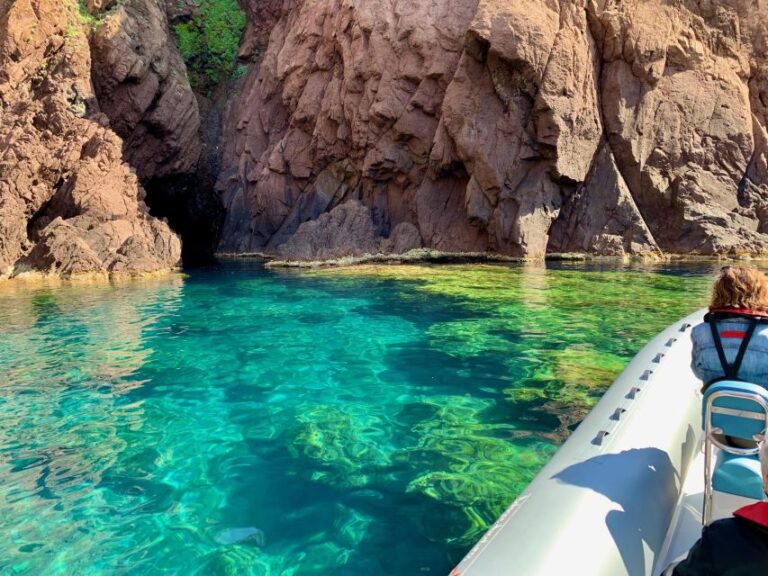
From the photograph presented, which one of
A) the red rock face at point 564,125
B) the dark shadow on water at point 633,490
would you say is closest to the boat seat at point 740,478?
the dark shadow on water at point 633,490

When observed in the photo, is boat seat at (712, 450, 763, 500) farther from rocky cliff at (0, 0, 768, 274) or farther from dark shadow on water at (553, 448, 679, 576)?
rocky cliff at (0, 0, 768, 274)

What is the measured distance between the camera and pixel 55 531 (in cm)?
379

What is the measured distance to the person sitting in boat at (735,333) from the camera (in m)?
2.80

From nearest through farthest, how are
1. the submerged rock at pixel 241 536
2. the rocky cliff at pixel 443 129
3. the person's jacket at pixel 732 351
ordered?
the person's jacket at pixel 732 351, the submerged rock at pixel 241 536, the rocky cliff at pixel 443 129

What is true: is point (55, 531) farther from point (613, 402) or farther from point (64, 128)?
point (64, 128)

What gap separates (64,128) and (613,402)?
23.6 meters

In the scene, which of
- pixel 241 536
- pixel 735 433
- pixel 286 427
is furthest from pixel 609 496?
pixel 286 427

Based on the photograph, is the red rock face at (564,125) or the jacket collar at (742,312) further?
the red rock face at (564,125)

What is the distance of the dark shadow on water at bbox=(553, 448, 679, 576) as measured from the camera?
8.29 feet

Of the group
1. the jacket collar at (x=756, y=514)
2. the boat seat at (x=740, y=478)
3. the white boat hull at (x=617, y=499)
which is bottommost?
the white boat hull at (x=617, y=499)

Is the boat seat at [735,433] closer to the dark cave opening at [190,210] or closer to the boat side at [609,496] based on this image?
the boat side at [609,496]

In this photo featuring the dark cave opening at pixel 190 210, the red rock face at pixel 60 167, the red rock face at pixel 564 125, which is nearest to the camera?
the red rock face at pixel 60 167

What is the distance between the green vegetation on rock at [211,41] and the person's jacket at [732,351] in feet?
124

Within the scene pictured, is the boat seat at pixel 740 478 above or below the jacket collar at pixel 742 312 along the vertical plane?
below
